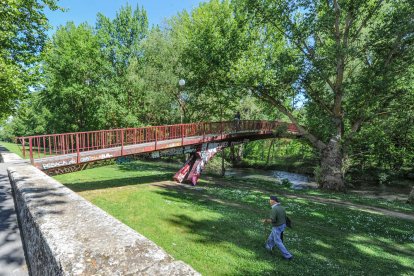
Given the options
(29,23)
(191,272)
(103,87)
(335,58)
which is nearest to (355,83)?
(335,58)

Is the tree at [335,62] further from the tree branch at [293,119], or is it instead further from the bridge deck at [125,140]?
the bridge deck at [125,140]

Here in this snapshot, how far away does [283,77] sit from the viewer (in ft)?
57.5

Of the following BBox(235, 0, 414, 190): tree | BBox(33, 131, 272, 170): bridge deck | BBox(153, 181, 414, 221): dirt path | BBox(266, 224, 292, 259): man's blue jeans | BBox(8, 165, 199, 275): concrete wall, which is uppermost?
BBox(235, 0, 414, 190): tree

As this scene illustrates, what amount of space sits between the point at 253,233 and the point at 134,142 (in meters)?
8.75

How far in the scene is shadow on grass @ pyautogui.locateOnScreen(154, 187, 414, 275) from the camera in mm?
6105

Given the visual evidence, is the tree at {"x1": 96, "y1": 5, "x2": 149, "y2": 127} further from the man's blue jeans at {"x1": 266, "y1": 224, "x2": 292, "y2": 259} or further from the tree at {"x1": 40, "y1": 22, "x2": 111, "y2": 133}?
the man's blue jeans at {"x1": 266, "y1": 224, "x2": 292, "y2": 259}

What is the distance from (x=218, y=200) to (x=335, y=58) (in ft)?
38.9

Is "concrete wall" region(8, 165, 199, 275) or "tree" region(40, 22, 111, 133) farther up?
"tree" region(40, 22, 111, 133)

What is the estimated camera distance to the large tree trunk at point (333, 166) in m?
18.2

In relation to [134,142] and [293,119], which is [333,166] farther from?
[134,142]

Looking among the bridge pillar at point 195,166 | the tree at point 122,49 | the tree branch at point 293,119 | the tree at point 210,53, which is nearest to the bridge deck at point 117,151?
the bridge pillar at point 195,166

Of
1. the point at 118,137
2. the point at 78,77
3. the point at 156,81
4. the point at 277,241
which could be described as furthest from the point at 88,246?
the point at 78,77

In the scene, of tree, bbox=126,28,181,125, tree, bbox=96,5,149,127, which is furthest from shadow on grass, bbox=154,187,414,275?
tree, bbox=96,5,149,127

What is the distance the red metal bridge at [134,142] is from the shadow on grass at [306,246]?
5.18 meters
